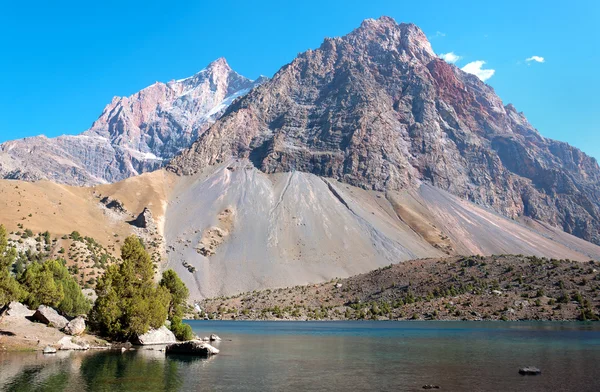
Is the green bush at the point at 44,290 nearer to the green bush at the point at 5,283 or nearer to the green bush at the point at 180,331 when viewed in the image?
the green bush at the point at 5,283

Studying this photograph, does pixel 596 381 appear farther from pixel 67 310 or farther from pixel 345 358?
pixel 67 310

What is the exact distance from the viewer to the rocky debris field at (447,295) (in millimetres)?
107438

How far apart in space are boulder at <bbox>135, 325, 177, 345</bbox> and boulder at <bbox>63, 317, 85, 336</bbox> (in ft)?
20.7

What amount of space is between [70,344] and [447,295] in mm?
92937

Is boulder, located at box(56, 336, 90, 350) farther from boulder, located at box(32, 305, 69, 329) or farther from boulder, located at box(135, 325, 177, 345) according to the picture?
boulder, located at box(135, 325, 177, 345)

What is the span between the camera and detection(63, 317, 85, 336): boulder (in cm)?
5389

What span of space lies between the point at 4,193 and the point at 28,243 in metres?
38.7

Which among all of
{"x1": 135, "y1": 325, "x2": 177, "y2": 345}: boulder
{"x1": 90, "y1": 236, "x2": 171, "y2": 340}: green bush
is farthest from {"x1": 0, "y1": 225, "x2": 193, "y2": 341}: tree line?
{"x1": 135, "y1": 325, "x2": 177, "y2": 345}: boulder

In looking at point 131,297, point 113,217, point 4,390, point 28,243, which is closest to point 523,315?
point 131,297

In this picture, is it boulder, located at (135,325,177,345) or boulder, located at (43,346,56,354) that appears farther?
boulder, located at (135,325,177,345)

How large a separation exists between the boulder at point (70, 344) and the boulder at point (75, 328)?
2.19 m

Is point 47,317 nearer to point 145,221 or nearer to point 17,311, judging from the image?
point 17,311

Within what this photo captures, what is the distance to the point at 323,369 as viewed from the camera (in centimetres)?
4016

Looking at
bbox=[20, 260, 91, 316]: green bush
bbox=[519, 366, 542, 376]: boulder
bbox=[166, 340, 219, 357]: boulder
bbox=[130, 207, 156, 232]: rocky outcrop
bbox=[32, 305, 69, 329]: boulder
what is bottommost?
bbox=[166, 340, 219, 357]: boulder
